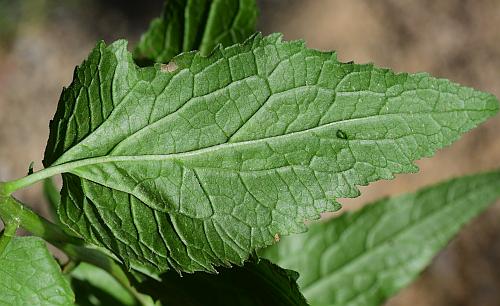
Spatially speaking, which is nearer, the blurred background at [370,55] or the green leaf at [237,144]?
the green leaf at [237,144]

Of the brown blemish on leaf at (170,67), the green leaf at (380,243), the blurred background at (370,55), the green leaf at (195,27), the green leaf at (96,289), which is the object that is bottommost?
the green leaf at (96,289)

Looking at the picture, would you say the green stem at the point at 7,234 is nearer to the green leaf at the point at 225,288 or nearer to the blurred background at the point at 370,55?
the green leaf at the point at 225,288

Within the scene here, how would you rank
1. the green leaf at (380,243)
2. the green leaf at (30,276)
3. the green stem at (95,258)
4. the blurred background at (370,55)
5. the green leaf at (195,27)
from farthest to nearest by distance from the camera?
the blurred background at (370,55) < the green leaf at (380,243) < the green leaf at (195,27) < the green stem at (95,258) < the green leaf at (30,276)

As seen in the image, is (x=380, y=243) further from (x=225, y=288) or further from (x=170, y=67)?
(x=170, y=67)

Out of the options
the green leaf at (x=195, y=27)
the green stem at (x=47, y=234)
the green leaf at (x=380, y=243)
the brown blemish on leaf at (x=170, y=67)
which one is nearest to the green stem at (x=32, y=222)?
the green stem at (x=47, y=234)

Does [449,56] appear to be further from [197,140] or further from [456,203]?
[197,140]

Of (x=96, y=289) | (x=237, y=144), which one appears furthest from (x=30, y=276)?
(x=96, y=289)

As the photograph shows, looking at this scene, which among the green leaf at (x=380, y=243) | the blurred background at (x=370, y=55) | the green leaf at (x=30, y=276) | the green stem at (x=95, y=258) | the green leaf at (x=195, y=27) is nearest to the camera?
the green leaf at (x=30, y=276)
